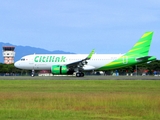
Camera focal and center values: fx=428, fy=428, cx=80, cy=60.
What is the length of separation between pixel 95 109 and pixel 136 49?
4762cm

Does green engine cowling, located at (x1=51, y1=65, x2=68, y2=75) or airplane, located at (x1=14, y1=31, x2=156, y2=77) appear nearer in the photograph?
green engine cowling, located at (x1=51, y1=65, x2=68, y2=75)

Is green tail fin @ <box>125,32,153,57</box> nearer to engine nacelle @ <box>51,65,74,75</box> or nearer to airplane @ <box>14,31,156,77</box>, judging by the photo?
airplane @ <box>14,31,156,77</box>

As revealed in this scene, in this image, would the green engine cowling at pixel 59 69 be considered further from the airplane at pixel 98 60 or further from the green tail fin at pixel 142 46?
the green tail fin at pixel 142 46

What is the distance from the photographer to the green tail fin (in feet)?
214

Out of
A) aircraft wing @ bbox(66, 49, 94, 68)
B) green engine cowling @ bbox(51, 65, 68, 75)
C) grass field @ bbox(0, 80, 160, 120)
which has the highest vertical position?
aircraft wing @ bbox(66, 49, 94, 68)

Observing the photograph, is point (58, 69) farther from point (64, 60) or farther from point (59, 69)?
point (64, 60)

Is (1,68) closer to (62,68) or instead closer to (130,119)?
(62,68)

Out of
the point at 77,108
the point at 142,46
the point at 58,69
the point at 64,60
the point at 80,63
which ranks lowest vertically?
the point at 77,108

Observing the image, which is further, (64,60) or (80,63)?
(64,60)

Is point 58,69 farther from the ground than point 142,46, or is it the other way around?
point 142,46

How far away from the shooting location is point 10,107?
19.2m

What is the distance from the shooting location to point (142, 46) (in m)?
65.7

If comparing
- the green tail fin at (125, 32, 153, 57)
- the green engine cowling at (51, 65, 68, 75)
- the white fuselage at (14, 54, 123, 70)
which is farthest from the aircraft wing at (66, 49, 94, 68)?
the green tail fin at (125, 32, 153, 57)

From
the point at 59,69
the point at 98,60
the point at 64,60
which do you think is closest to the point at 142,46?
the point at 98,60
